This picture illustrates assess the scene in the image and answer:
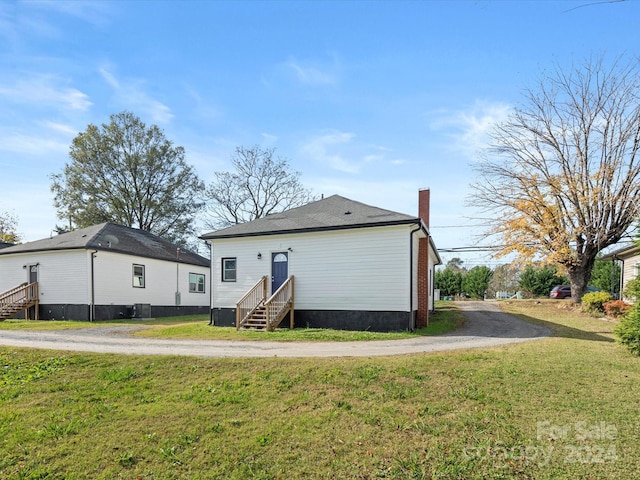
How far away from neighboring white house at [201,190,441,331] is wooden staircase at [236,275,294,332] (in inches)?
12.5

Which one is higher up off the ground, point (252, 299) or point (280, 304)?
point (252, 299)

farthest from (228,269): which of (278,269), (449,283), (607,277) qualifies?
(607,277)

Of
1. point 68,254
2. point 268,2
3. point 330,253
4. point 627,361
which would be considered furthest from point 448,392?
point 68,254

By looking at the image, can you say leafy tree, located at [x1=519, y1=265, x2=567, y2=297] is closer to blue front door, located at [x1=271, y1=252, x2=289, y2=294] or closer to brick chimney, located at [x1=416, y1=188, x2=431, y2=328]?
brick chimney, located at [x1=416, y1=188, x2=431, y2=328]

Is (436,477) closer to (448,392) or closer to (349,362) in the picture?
(448,392)

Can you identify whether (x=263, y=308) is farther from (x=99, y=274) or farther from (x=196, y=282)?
(x=196, y=282)

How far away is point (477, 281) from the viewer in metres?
37.4

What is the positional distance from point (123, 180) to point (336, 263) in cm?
2845

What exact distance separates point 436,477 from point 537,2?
4.43 metres

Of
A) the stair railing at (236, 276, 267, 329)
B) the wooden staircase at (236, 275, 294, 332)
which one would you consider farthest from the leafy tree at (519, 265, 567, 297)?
the stair railing at (236, 276, 267, 329)

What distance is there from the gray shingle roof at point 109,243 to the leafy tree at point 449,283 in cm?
2428

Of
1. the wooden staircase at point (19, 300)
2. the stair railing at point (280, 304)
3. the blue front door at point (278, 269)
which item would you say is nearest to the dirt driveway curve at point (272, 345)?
the stair railing at point (280, 304)

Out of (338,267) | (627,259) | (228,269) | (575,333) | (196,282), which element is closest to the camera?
(575,333)

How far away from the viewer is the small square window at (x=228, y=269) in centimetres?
1617
